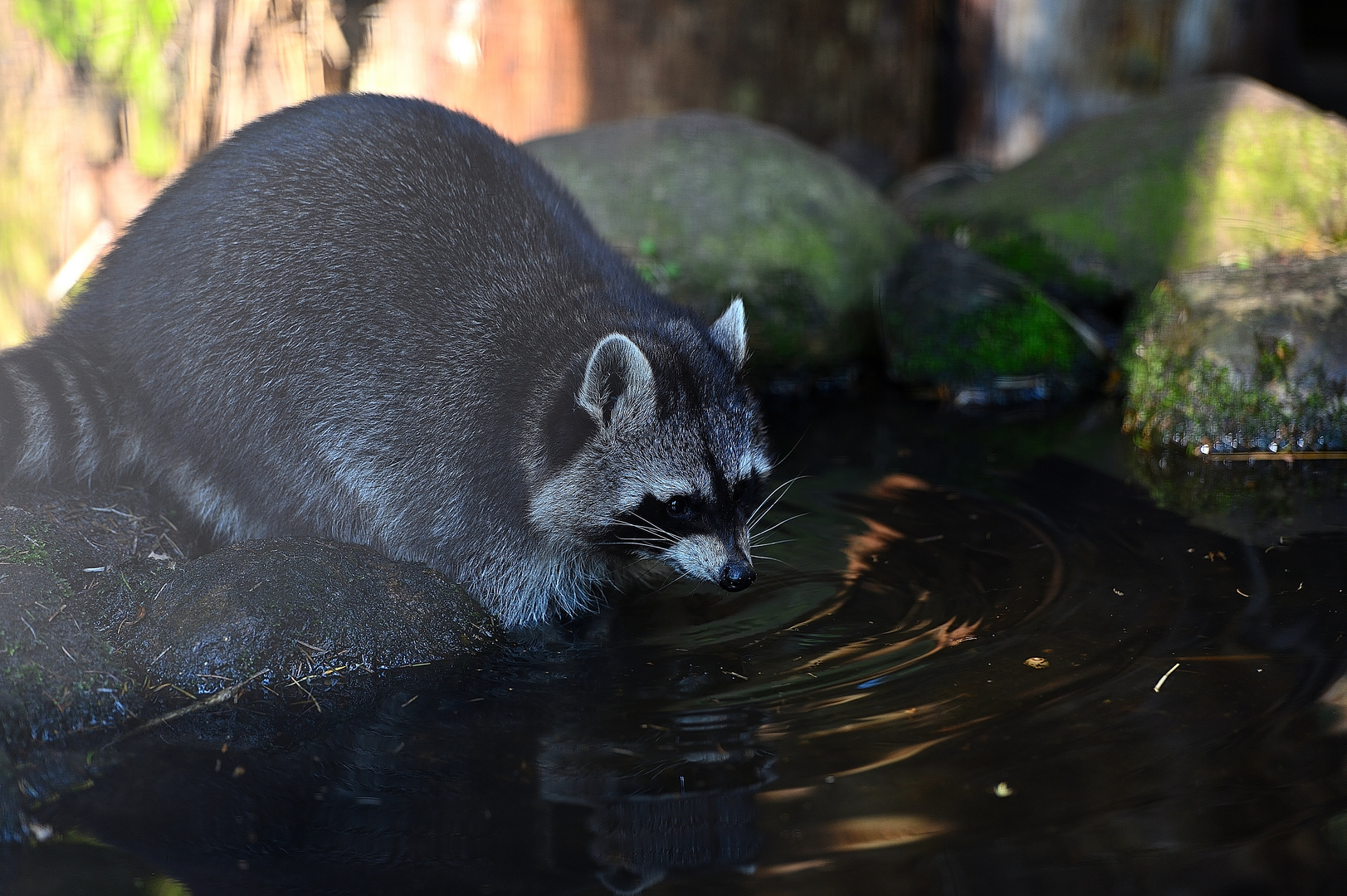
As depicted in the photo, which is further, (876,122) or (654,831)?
(876,122)

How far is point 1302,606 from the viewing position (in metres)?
4.48

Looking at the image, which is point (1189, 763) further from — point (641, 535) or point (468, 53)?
point (468, 53)

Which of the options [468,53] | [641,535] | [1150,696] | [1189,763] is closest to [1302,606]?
[1150,696]

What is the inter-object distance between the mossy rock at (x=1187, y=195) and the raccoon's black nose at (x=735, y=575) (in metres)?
4.85

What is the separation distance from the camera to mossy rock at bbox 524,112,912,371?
7863 millimetres

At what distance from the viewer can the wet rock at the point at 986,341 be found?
7816 millimetres

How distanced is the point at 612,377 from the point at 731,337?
721mm

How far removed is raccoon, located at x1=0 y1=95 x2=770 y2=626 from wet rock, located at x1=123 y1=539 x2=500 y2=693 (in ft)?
1.07

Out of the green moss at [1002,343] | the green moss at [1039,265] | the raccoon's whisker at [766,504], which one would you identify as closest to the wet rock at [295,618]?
the raccoon's whisker at [766,504]

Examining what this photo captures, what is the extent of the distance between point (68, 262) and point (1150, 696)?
21.6 feet

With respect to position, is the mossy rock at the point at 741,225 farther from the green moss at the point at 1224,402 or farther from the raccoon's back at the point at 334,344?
the raccoon's back at the point at 334,344

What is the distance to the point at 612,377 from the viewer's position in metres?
4.45

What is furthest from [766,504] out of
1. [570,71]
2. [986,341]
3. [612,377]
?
[570,71]

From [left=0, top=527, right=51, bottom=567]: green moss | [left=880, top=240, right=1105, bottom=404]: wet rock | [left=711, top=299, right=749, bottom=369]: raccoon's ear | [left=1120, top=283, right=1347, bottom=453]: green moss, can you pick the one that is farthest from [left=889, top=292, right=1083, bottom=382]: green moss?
[left=0, top=527, right=51, bottom=567]: green moss
